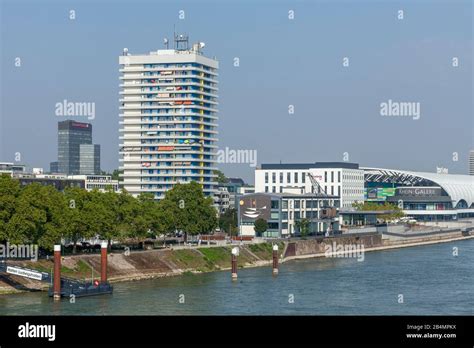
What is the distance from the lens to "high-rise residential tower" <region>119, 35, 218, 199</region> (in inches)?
6235

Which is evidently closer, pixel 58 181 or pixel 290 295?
pixel 290 295

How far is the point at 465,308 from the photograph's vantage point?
57.6 m

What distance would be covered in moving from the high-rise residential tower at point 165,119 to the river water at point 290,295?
6746 centimetres

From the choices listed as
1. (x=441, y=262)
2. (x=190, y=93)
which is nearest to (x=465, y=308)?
(x=441, y=262)

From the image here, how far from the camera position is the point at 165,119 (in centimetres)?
15975

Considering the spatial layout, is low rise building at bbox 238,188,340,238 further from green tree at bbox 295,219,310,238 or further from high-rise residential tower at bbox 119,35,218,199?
high-rise residential tower at bbox 119,35,218,199

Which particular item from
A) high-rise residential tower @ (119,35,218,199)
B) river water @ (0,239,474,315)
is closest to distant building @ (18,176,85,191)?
high-rise residential tower @ (119,35,218,199)

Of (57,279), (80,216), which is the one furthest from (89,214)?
(57,279)

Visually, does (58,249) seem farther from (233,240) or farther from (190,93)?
(190,93)

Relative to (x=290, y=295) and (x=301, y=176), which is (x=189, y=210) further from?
(x=301, y=176)

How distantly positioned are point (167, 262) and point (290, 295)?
24211 mm

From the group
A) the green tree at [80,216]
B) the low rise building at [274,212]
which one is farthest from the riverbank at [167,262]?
the low rise building at [274,212]

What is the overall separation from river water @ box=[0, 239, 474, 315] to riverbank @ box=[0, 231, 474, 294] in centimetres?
212
